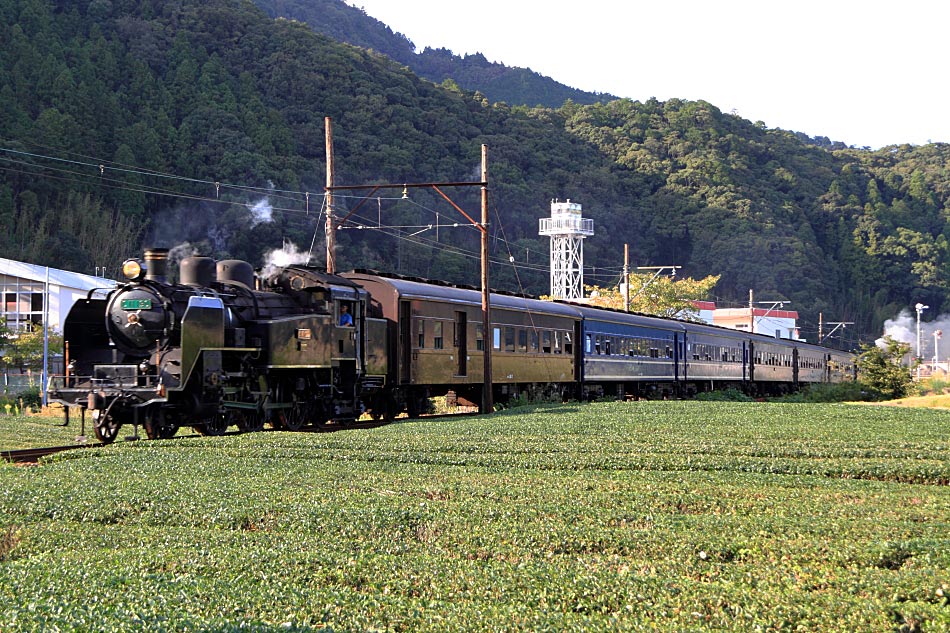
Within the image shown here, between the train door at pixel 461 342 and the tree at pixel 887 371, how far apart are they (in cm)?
2413

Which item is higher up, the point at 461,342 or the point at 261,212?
the point at 261,212

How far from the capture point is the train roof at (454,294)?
25359 mm

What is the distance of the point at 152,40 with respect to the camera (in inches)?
3226

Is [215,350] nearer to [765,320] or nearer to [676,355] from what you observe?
[676,355]

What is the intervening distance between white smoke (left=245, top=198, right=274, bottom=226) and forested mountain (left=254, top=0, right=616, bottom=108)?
287 feet

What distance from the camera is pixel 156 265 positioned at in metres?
20.2

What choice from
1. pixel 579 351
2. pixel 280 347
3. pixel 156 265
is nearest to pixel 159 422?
pixel 280 347

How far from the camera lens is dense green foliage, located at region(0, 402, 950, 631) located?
6.68 metres

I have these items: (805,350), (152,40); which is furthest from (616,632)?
(152,40)

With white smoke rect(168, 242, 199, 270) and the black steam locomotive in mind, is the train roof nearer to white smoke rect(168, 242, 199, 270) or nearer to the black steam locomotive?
the black steam locomotive

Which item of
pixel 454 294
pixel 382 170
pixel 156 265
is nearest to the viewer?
pixel 156 265

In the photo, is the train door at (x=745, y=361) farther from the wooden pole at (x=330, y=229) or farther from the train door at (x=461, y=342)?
the wooden pole at (x=330, y=229)

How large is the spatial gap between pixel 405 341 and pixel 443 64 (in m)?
168

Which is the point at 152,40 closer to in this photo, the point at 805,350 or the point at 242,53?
the point at 242,53
